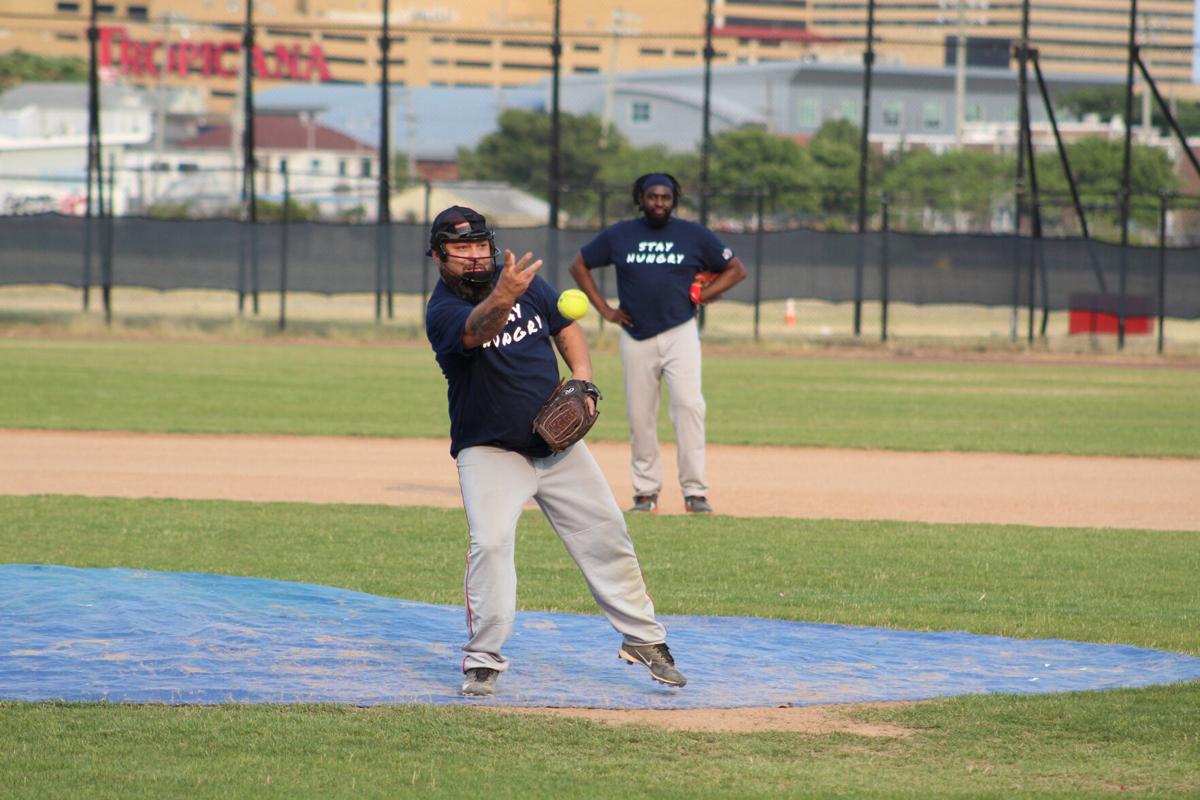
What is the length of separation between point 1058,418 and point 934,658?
11423 millimetres

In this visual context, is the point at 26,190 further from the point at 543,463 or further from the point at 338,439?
the point at 543,463

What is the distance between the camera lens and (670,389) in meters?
10.2

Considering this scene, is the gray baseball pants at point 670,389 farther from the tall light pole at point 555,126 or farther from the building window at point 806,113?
the building window at point 806,113

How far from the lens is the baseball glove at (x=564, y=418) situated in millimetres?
5695

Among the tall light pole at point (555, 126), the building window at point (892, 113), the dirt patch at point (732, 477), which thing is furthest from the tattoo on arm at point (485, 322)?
the building window at point (892, 113)

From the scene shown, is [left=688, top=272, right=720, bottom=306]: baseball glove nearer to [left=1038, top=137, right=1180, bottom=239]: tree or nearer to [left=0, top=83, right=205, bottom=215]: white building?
[left=0, top=83, right=205, bottom=215]: white building

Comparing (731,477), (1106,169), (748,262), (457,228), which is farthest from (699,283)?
(1106,169)

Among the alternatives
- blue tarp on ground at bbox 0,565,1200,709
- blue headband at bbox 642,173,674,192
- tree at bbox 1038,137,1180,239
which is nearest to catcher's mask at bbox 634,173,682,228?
blue headband at bbox 642,173,674,192

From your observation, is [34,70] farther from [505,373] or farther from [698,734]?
[698,734]

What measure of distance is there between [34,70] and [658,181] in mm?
96971

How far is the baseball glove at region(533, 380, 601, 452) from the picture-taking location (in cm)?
570

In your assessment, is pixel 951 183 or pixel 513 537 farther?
pixel 951 183

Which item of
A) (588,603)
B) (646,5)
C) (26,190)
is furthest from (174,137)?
(588,603)

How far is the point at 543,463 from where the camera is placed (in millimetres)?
5898
